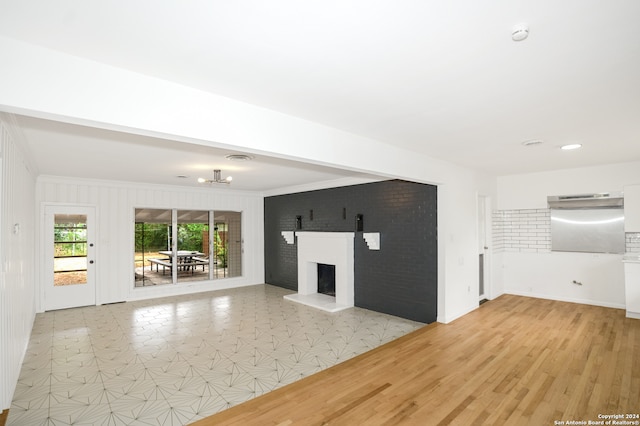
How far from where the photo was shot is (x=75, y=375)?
3.48m

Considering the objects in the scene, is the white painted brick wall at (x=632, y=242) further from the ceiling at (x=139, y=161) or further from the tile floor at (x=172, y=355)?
the ceiling at (x=139, y=161)

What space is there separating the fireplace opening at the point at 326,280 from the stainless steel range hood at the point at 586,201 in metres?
4.46

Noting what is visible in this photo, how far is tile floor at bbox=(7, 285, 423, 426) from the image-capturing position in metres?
A: 2.87

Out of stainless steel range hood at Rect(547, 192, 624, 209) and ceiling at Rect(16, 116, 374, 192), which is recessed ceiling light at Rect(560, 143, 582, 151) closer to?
stainless steel range hood at Rect(547, 192, 624, 209)

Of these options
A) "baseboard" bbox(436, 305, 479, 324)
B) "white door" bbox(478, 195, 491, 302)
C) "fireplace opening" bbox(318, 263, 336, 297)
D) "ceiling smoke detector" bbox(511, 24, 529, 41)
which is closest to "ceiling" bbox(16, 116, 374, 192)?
"fireplace opening" bbox(318, 263, 336, 297)

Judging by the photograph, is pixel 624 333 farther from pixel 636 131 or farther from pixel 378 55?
pixel 378 55

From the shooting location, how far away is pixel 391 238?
18.5ft

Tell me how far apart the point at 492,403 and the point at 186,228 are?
23.8 ft

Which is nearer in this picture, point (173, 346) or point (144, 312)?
point (173, 346)

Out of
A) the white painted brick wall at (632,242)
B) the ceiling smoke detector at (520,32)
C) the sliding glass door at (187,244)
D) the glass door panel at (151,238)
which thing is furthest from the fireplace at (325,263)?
the ceiling smoke detector at (520,32)

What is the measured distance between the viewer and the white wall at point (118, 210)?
6.23 metres

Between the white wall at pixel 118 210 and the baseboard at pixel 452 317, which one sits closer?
the baseboard at pixel 452 317

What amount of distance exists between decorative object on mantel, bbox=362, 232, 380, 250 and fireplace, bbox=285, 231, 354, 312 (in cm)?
42

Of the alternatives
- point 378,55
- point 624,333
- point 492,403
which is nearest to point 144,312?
point 492,403
